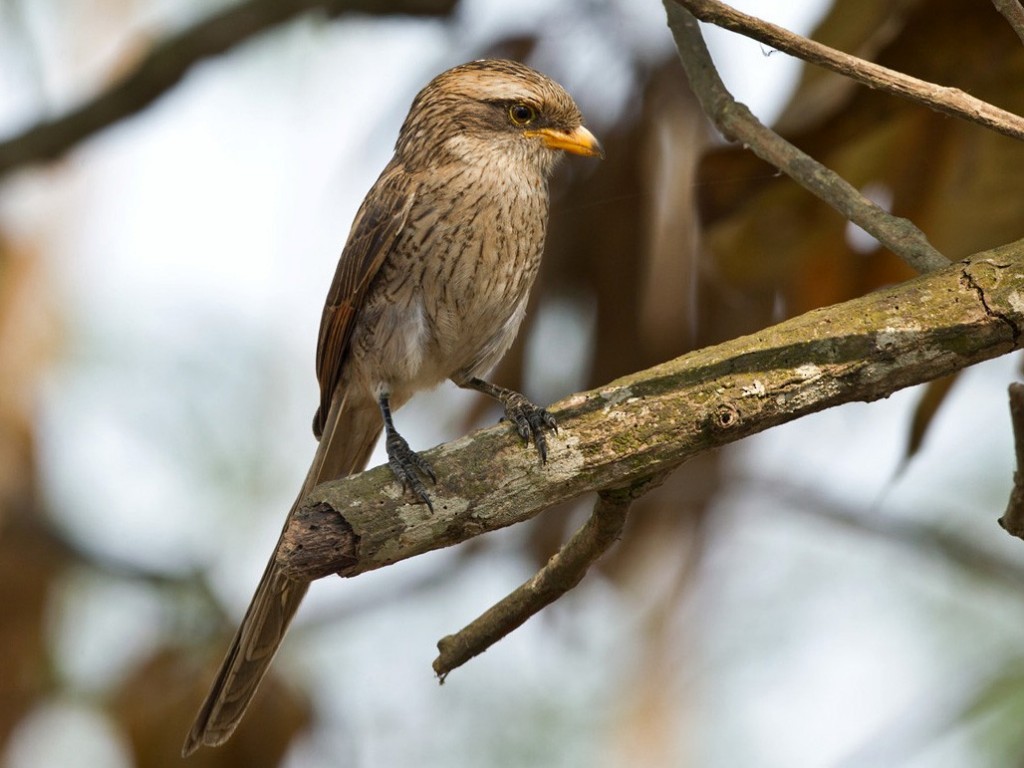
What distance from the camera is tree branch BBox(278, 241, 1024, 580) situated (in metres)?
2.62

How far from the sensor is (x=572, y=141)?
4.68 m

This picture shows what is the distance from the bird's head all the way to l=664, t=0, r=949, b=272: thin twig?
35.0 inches

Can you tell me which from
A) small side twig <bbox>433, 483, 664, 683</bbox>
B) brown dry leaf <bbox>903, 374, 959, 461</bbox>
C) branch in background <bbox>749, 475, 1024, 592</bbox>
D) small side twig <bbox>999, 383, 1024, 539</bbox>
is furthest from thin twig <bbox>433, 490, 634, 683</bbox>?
branch in background <bbox>749, 475, 1024, 592</bbox>

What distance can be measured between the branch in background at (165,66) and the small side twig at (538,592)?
3.23 metres

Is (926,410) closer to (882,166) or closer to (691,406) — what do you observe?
(882,166)

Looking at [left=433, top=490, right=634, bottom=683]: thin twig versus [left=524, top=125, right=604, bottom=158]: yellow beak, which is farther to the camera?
[left=524, top=125, right=604, bottom=158]: yellow beak

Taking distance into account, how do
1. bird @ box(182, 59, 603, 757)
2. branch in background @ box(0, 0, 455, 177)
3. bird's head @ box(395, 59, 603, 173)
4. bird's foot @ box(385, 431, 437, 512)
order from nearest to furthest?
bird's foot @ box(385, 431, 437, 512) → bird @ box(182, 59, 603, 757) → bird's head @ box(395, 59, 603, 173) → branch in background @ box(0, 0, 455, 177)

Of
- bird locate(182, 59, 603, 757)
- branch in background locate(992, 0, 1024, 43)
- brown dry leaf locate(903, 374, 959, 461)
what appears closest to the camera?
branch in background locate(992, 0, 1024, 43)

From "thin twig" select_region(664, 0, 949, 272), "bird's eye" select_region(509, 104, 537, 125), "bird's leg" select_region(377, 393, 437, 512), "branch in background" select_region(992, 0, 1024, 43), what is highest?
"branch in background" select_region(992, 0, 1024, 43)

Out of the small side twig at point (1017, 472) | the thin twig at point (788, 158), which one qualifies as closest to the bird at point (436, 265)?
the thin twig at point (788, 158)

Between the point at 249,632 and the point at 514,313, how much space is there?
1.51 meters

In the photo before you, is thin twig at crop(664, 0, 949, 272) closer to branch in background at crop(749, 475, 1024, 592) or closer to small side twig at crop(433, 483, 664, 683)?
small side twig at crop(433, 483, 664, 683)

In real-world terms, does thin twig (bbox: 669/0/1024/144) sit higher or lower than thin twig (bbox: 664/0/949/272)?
higher

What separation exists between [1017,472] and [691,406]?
2.17 ft
